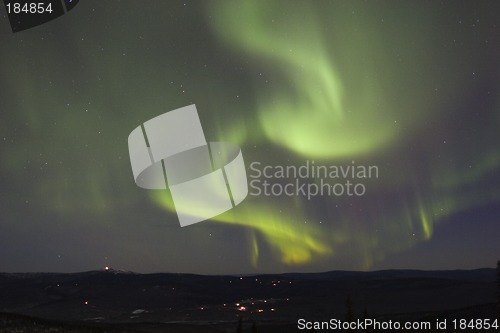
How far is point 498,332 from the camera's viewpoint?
4063 inches

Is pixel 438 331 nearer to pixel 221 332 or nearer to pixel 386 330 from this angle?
pixel 386 330

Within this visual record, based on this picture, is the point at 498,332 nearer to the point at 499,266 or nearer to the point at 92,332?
the point at 499,266

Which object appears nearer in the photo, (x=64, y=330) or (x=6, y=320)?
(x=6, y=320)

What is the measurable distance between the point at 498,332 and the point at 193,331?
119847mm

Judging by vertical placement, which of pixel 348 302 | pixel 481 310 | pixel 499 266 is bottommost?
pixel 348 302

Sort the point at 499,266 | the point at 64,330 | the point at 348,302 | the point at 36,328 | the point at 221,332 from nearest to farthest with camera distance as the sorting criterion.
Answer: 1. the point at 348,302
2. the point at 499,266
3. the point at 36,328
4. the point at 64,330
5. the point at 221,332

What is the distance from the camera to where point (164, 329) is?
191625 mm

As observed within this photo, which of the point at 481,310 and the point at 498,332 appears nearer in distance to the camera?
the point at 498,332

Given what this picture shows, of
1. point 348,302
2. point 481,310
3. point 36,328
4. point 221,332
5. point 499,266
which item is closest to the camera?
point 348,302

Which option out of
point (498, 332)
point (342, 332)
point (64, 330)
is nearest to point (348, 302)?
point (498, 332)

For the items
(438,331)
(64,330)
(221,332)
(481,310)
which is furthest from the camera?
(221,332)

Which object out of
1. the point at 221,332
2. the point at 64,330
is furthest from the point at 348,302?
the point at 221,332

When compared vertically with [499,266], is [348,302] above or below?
below

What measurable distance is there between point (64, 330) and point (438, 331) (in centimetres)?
8435
